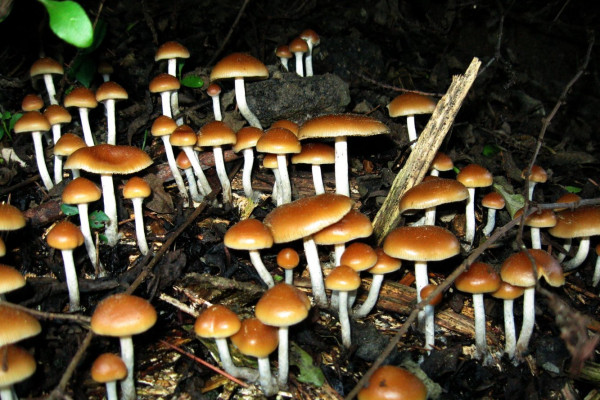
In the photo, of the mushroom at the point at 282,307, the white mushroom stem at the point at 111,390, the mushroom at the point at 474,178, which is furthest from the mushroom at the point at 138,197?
the mushroom at the point at 474,178

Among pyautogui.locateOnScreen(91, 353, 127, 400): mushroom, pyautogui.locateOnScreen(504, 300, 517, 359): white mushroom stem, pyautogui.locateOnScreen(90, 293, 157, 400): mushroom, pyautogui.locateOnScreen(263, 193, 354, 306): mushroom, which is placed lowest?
pyautogui.locateOnScreen(504, 300, 517, 359): white mushroom stem

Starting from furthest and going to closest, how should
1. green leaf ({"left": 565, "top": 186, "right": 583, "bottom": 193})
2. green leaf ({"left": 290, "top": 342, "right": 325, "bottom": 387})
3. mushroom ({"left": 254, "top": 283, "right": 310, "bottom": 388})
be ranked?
green leaf ({"left": 565, "top": 186, "right": 583, "bottom": 193}), green leaf ({"left": 290, "top": 342, "right": 325, "bottom": 387}), mushroom ({"left": 254, "top": 283, "right": 310, "bottom": 388})

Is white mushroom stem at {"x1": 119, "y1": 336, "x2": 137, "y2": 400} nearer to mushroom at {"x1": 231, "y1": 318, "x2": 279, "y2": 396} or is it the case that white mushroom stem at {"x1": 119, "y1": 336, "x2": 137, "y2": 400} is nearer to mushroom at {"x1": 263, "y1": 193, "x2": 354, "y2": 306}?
mushroom at {"x1": 231, "y1": 318, "x2": 279, "y2": 396}

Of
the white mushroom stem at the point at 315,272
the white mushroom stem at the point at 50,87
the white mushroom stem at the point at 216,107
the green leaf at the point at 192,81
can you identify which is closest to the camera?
the white mushroom stem at the point at 315,272

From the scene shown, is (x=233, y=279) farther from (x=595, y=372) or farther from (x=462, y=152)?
(x=462, y=152)

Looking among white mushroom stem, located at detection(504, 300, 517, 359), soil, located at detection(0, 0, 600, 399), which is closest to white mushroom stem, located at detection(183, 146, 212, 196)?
soil, located at detection(0, 0, 600, 399)

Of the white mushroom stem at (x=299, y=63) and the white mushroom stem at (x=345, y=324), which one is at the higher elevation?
the white mushroom stem at (x=299, y=63)

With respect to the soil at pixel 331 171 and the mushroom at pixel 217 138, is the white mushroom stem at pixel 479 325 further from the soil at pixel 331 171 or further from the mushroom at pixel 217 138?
the mushroom at pixel 217 138
